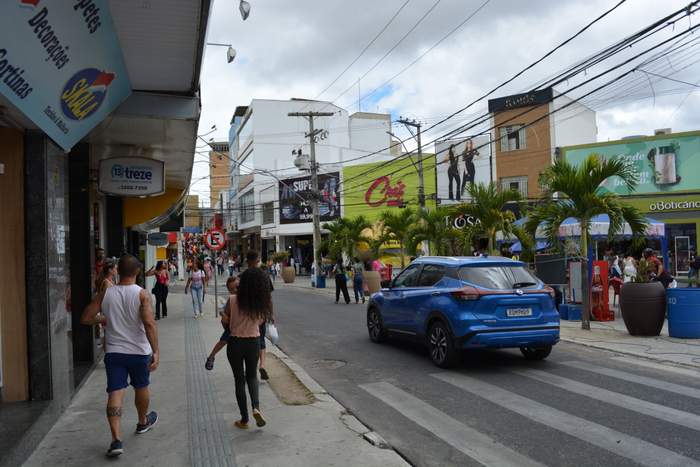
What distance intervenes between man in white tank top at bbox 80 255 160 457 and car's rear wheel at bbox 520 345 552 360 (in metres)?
6.23

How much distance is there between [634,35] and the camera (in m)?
11.0

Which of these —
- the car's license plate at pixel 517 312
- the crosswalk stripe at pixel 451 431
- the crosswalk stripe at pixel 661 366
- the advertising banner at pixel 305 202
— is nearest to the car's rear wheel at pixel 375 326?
the car's license plate at pixel 517 312

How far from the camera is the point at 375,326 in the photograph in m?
11.4

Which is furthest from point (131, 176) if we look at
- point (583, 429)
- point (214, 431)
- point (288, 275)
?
point (288, 275)

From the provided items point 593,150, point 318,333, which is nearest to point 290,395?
point 318,333

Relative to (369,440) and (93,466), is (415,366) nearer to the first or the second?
(369,440)

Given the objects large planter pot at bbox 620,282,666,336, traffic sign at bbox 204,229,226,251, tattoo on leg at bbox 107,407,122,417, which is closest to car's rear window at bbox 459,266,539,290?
large planter pot at bbox 620,282,666,336

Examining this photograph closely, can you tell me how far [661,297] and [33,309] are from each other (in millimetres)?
10625

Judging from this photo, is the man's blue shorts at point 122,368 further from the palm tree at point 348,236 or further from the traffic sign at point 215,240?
the palm tree at point 348,236

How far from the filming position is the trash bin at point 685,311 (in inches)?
418

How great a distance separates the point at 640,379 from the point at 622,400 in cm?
127

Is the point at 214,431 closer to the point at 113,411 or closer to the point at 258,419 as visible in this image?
the point at 258,419

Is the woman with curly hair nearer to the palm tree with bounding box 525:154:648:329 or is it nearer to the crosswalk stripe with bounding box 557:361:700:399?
the crosswalk stripe with bounding box 557:361:700:399

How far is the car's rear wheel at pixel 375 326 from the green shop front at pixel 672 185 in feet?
68.6
